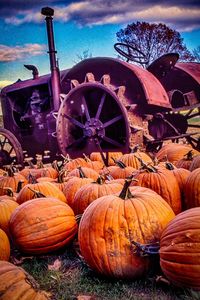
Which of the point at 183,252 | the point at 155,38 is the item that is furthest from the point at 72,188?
the point at 155,38

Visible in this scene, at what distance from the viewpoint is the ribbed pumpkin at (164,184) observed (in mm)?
3338

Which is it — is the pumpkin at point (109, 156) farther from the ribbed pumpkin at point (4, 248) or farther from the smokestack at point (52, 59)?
the ribbed pumpkin at point (4, 248)

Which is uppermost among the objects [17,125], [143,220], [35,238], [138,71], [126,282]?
[138,71]

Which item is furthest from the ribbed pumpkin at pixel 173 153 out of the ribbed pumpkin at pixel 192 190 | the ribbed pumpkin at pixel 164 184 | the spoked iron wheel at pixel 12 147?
the spoked iron wheel at pixel 12 147

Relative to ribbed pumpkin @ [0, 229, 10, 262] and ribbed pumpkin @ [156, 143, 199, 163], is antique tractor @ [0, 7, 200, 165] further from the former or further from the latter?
ribbed pumpkin @ [0, 229, 10, 262]

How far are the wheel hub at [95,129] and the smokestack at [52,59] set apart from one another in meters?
1.76

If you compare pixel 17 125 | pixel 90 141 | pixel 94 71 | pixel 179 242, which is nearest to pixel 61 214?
pixel 179 242

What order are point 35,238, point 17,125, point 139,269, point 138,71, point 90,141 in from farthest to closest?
point 17,125 → point 90,141 → point 138,71 → point 35,238 → point 139,269

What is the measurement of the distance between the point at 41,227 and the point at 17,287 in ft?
3.75

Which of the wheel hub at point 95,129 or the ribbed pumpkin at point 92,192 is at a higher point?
the wheel hub at point 95,129

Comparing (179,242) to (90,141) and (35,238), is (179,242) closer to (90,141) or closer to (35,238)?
(35,238)

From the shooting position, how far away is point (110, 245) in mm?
2439

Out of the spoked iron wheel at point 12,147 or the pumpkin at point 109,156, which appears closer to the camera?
the pumpkin at point 109,156

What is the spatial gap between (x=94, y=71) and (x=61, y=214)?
432 cm
